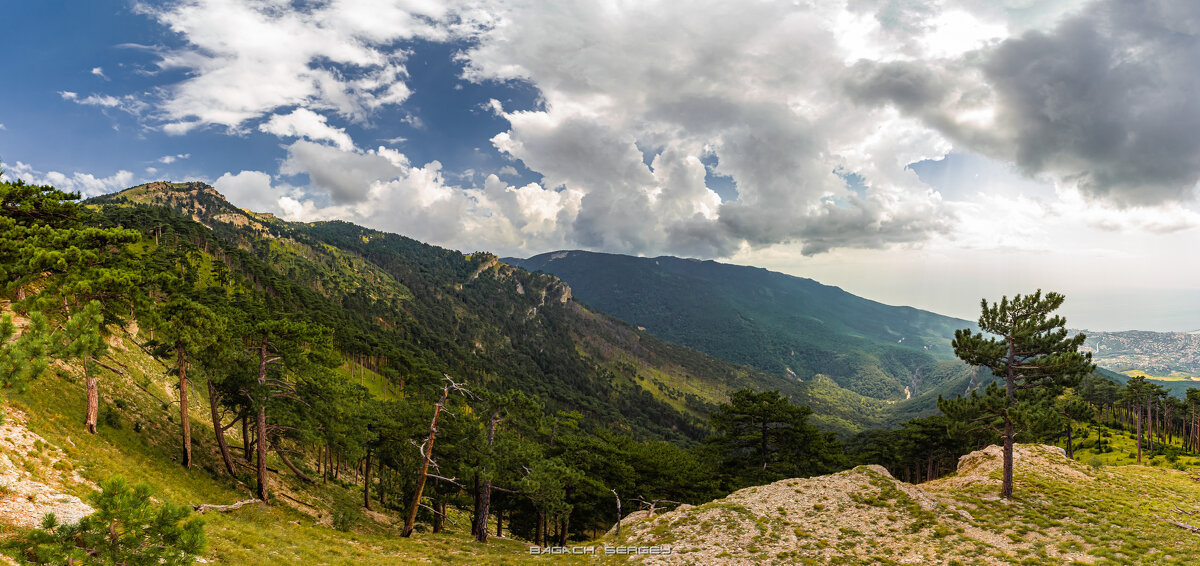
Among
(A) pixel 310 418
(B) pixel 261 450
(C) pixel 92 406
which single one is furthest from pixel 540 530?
(C) pixel 92 406

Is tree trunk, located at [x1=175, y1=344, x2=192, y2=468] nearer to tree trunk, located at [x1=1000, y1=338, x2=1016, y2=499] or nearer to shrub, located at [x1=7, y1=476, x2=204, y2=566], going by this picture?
shrub, located at [x1=7, y1=476, x2=204, y2=566]

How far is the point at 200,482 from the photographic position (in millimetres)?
25156

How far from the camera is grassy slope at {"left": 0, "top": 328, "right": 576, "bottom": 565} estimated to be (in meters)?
18.1

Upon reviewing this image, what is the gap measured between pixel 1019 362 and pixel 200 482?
5163cm

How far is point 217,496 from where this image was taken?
24.5m

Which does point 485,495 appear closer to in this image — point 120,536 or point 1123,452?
point 120,536

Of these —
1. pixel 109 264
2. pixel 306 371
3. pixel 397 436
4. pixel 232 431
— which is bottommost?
pixel 232 431

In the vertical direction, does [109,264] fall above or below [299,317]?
above

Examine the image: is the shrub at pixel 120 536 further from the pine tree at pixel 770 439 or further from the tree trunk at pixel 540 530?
the pine tree at pixel 770 439

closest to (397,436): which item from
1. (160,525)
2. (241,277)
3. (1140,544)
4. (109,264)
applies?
(109,264)

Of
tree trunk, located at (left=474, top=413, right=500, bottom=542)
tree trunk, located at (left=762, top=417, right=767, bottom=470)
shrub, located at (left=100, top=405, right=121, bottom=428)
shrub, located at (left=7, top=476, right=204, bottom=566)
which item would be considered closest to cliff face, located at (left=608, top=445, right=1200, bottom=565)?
tree trunk, located at (left=474, top=413, right=500, bottom=542)

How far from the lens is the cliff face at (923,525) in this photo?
72.5ft

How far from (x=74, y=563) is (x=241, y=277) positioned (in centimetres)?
17181

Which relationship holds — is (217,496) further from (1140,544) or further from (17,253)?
(1140,544)
